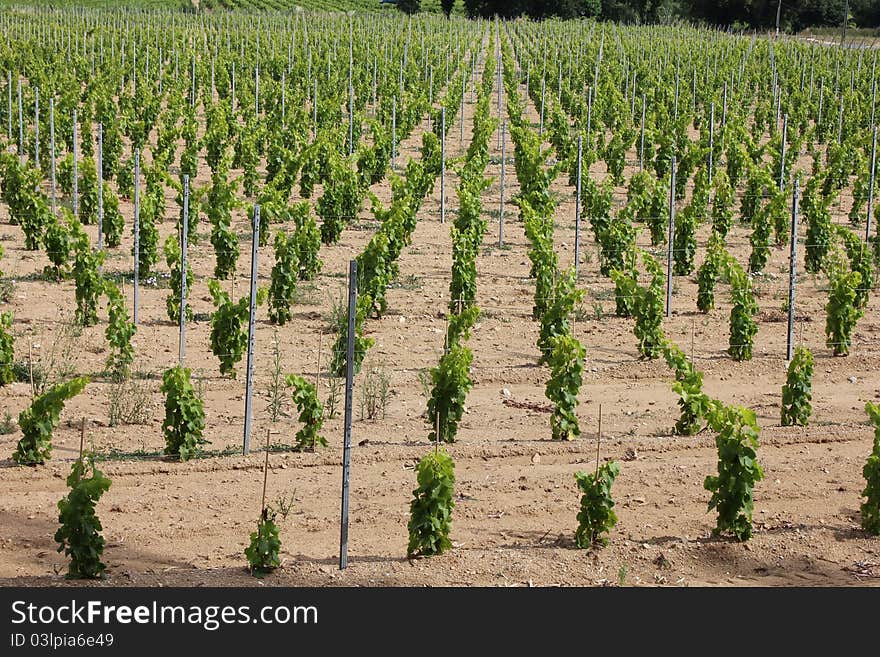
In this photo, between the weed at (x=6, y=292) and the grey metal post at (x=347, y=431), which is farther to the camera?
the weed at (x=6, y=292)

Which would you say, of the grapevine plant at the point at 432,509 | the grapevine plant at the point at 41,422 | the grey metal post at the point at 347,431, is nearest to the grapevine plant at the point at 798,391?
the grapevine plant at the point at 432,509

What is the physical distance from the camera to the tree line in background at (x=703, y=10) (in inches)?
2544

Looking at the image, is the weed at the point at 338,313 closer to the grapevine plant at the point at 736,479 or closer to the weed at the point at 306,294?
the weed at the point at 306,294

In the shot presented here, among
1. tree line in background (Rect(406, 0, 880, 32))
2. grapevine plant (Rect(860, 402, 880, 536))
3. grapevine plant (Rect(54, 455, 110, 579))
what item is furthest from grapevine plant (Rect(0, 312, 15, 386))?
tree line in background (Rect(406, 0, 880, 32))

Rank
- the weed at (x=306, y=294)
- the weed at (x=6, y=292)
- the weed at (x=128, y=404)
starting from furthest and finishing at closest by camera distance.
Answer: the weed at (x=306, y=294), the weed at (x=6, y=292), the weed at (x=128, y=404)

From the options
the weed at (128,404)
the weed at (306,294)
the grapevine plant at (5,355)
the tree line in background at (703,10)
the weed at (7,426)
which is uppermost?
the tree line in background at (703,10)

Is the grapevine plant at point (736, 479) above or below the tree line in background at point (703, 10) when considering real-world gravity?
below

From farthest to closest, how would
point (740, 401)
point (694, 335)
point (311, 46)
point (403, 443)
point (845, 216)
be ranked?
point (311, 46) → point (845, 216) → point (694, 335) → point (740, 401) → point (403, 443)

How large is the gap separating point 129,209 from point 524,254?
652 cm

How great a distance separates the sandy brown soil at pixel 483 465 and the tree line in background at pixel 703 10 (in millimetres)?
49919

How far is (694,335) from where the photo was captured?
15.6m

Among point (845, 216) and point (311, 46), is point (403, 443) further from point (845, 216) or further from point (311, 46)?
point (311, 46)

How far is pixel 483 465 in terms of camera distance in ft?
38.1

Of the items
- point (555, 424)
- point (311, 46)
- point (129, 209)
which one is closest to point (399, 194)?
point (129, 209)
